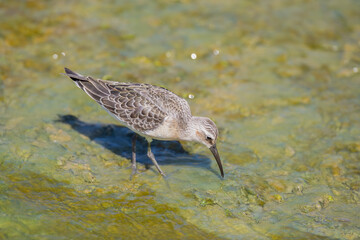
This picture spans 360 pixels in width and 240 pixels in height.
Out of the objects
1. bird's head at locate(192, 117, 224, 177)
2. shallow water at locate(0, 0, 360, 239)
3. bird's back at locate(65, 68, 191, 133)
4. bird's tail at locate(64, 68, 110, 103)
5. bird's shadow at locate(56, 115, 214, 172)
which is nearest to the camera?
shallow water at locate(0, 0, 360, 239)

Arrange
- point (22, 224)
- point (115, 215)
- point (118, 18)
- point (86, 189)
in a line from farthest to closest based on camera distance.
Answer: point (118, 18), point (86, 189), point (115, 215), point (22, 224)

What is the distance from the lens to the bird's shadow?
31.8 ft

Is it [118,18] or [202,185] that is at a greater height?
[118,18]

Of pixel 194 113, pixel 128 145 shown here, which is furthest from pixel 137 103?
pixel 194 113

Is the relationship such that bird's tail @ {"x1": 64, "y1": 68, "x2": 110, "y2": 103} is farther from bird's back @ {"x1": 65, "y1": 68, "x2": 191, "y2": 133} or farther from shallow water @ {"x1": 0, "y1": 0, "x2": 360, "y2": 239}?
shallow water @ {"x1": 0, "y1": 0, "x2": 360, "y2": 239}

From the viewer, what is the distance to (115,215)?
25.0 feet

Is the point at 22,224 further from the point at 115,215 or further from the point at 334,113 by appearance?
the point at 334,113

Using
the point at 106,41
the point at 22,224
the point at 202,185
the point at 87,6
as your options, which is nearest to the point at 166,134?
the point at 202,185

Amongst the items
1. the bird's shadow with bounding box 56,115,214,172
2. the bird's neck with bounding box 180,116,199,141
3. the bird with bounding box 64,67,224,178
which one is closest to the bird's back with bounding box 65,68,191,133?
the bird with bounding box 64,67,224,178

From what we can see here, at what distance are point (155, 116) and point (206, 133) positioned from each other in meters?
1.07

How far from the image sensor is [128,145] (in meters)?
10.2

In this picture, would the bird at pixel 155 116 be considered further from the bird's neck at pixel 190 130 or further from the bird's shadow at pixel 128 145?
the bird's shadow at pixel 128 145

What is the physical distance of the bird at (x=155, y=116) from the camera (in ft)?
29.2

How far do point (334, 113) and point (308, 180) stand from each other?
2.98 m
